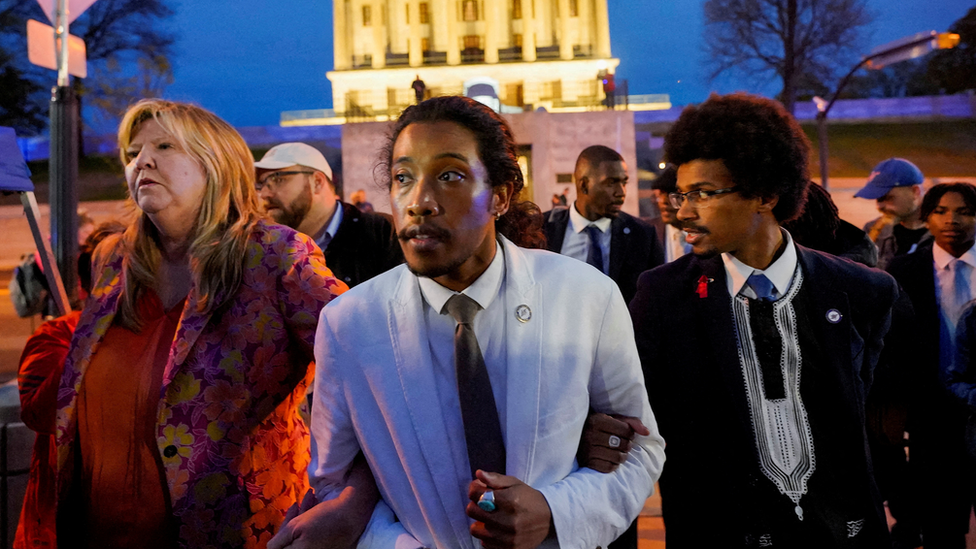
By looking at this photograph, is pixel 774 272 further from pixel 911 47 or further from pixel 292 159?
pixel 911 47

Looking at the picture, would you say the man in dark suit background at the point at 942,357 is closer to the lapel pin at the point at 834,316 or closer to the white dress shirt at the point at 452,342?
the lapel pin at the point at 834,316

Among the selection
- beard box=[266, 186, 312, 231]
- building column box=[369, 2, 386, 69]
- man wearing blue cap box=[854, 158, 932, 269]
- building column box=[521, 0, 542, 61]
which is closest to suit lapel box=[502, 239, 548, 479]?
beard box=[266, 186, 312, 231]

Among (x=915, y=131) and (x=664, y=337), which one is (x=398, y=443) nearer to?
(x=664, y=337)

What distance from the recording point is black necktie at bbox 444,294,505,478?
176 centimetres

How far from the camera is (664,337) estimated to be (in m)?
2.70

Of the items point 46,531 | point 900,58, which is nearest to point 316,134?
point 900,58

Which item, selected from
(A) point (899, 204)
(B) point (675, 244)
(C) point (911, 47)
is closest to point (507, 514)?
(A) point (899, 204)

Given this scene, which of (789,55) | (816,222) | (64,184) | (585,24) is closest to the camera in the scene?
(816,222)

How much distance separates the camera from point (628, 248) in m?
5.55

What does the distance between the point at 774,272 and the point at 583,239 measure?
3.07 meters

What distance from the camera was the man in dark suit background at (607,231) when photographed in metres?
5.52

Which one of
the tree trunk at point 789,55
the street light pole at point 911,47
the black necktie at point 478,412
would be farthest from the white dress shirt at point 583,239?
the tree trunk at point 789,55

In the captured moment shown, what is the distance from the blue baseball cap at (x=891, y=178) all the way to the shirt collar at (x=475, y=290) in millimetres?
4935

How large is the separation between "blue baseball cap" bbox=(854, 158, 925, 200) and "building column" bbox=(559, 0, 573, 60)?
50.9 metres
